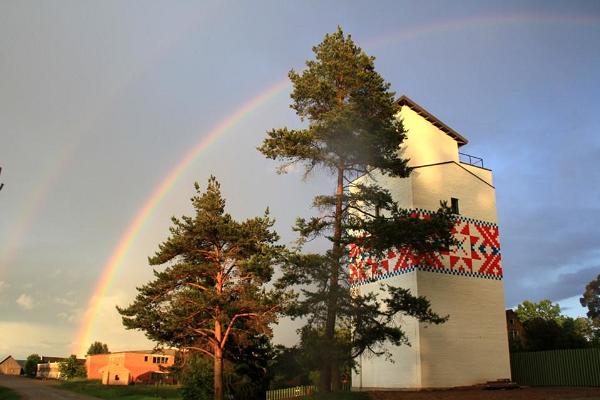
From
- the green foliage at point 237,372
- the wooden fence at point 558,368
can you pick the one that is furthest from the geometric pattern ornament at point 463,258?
the green foliage at point 237,372

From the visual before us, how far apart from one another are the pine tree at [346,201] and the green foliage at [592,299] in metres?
74.1

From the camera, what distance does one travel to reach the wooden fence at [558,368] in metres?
28.6

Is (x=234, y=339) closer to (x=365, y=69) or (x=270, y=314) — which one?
(x=270, y=314)

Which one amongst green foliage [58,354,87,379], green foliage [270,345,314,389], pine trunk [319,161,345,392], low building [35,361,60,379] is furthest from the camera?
low building [35,361,60,379]

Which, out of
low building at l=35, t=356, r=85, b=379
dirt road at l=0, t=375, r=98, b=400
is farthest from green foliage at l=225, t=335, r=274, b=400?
low building at l=35, t=356, r=85, b=379

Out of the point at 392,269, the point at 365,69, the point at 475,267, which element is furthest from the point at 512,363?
the point at 365,69

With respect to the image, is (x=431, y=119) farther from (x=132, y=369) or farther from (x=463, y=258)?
(x=132, y=369)

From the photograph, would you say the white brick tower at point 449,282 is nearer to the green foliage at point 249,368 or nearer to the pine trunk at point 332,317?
the green foliage at point 249,368

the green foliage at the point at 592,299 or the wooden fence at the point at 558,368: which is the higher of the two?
the green foliage at the point at 592,299

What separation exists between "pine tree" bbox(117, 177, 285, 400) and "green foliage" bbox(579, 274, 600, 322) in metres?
72.1

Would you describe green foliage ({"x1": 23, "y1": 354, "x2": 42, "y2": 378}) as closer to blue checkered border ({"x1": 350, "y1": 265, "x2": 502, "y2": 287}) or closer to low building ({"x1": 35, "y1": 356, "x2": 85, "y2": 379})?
low building ({"x1": 35, "y1": 356, "x2": 85, "y2": 379})

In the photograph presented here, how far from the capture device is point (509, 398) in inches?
812

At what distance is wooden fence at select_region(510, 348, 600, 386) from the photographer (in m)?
28.6

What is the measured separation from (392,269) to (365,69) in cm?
1256
